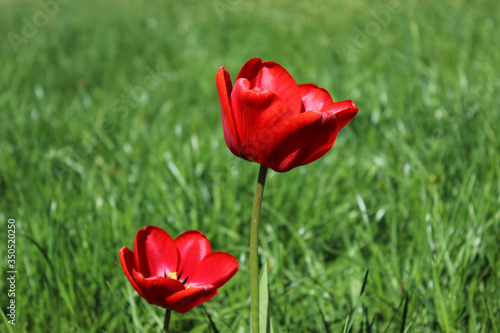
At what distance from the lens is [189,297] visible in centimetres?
72

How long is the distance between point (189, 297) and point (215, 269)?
0.09m

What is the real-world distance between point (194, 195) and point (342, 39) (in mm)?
2193

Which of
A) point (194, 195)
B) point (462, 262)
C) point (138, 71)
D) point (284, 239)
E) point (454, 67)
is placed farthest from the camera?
point (138, 71)

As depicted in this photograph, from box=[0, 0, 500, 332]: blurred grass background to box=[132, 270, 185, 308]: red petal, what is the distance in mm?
279

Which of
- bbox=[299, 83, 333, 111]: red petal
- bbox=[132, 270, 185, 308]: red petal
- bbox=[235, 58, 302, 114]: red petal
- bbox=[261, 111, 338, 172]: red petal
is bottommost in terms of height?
bbox=[132, 270, 185, 308]: red petal

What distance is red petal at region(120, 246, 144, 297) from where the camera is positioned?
74 cm

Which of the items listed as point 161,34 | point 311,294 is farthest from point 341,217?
point 161,34

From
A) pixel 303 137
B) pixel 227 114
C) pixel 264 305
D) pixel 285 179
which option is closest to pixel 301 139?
pixel 303 137

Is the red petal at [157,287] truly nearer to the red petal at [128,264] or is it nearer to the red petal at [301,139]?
the red petal at [128,264]

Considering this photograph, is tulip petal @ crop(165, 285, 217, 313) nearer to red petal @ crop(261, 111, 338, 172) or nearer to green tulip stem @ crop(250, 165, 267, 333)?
green tulip stem @ crop(250, 165, 267, 333)

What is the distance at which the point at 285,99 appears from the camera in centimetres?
76

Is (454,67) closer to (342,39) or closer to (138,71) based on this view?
(342,39)

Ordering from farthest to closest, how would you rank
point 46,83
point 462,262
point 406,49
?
point 46,83
point 406,49
point 462,262

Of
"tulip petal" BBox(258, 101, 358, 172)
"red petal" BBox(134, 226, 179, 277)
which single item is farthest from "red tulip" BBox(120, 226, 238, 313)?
"tulip petal" BBox(258, 101, 358, 172)
